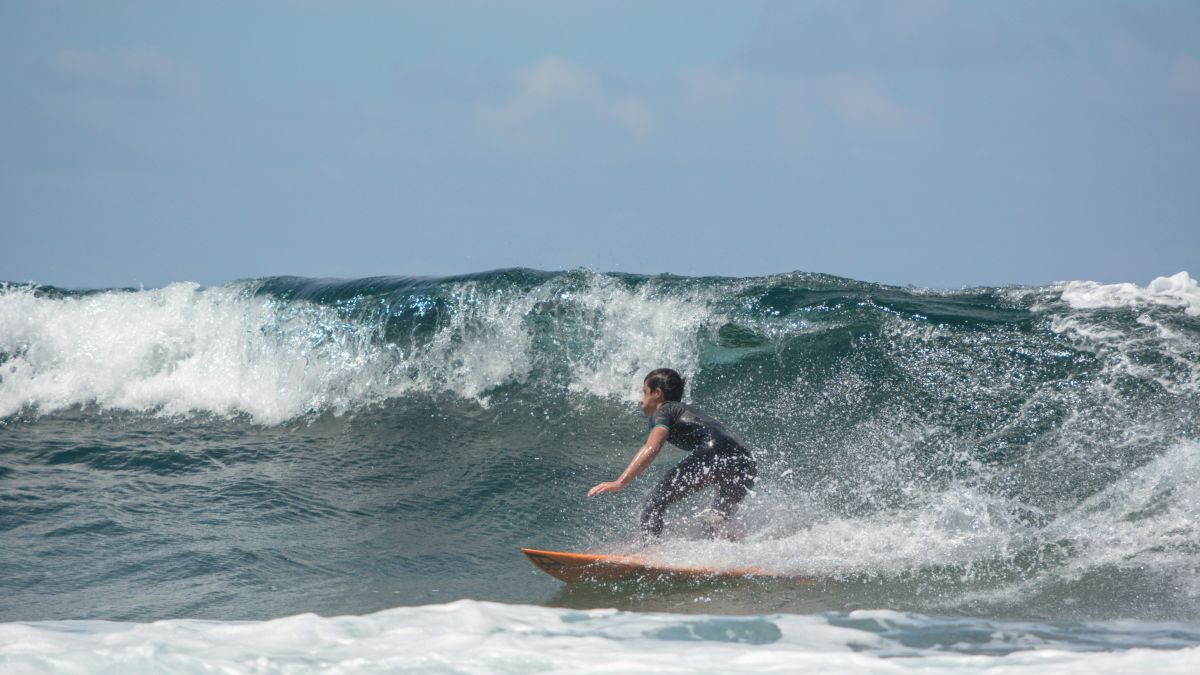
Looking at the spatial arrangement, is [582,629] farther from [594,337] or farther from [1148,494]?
[594,337]

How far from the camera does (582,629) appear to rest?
15.3 ft

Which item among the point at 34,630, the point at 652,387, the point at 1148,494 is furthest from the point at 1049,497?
the point at 34,630

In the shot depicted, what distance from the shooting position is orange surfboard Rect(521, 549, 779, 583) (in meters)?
5.76

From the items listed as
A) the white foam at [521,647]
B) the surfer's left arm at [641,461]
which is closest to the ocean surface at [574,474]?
the white foam at [521,647]

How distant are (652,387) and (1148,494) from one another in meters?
3.56

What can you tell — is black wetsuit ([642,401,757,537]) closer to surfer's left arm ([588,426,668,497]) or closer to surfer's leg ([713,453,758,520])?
surfer's leg ([713,453,758,520])

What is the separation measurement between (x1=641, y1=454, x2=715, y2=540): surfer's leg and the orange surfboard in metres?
0.45

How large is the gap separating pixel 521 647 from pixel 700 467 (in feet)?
7.65

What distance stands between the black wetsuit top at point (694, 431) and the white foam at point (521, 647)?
1647 millimetres

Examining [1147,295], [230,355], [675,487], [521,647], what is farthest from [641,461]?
[230,355]

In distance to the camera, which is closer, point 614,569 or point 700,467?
point 614,569

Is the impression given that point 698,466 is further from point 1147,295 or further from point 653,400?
point 1147,295

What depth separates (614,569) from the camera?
581 cm

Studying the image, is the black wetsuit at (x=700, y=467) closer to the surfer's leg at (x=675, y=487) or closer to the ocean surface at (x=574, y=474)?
the surfer's leg at (x=675, y=487)
